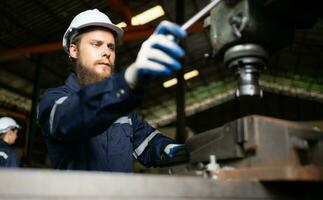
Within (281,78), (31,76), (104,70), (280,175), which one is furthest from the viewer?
(281,78)

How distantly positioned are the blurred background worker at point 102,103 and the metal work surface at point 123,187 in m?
0.37

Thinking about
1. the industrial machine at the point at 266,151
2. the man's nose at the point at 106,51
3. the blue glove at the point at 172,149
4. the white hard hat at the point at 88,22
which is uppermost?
the white hard hat at the point at 88,22

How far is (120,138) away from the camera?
1.81 metres

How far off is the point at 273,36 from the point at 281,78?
1364 centimetres

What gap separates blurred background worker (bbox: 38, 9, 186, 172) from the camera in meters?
1.13

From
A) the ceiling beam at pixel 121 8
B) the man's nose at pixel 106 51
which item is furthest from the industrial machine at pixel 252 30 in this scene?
the ceiling beam at pixel 121 8

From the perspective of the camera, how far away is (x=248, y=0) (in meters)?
1.22

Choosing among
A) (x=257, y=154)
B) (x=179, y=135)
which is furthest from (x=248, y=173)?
(x=179, y=135)

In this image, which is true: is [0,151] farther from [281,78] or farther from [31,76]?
[281,78]

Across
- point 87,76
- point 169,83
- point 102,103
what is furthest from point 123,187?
point 169,83

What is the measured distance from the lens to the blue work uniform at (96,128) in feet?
3.79

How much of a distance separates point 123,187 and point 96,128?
412mm

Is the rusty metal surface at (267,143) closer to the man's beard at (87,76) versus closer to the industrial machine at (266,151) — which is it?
the industrial machine at (266,151)

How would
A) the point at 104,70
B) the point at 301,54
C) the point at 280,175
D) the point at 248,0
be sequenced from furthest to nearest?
the point at 301,54, the point at 104,70, the point at 248,0, the point at 280,175
